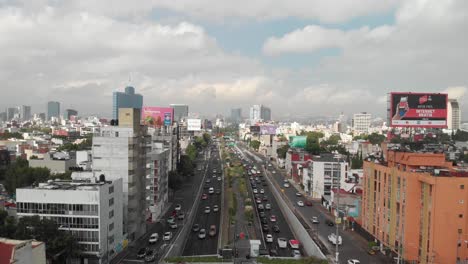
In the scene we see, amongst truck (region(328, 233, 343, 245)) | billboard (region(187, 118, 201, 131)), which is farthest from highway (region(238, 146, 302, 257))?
billboard (region(187, 118, 201, 131))

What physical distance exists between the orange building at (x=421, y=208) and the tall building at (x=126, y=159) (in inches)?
794

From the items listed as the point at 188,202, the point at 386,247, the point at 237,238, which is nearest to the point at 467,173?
the point at 386,247

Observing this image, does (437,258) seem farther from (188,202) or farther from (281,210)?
(188,202)

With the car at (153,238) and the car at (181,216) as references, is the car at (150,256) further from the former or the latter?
the car at (181,216)

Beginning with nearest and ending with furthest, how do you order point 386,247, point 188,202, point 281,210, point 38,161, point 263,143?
1. point 386,247
2. point 281,210
3. point 188,202
4. point 38,161
5. point 263,143

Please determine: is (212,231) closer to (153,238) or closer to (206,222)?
(206,222)

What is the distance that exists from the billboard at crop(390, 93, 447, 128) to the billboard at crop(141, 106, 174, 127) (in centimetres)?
4247

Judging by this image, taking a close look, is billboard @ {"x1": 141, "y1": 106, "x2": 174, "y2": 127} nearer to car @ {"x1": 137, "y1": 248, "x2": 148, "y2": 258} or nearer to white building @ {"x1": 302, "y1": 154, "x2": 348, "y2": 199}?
white building @ {"x1": 302, "y1": 154, "x2": 348, "y2": 199}

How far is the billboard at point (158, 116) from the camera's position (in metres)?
70.2

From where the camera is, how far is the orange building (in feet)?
88.5

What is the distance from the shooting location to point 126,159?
36.1 m

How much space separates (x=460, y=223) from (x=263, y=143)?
113 m

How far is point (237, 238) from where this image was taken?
118ft

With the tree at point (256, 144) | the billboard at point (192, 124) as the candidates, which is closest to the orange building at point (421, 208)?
the tree at point (256, 144)
